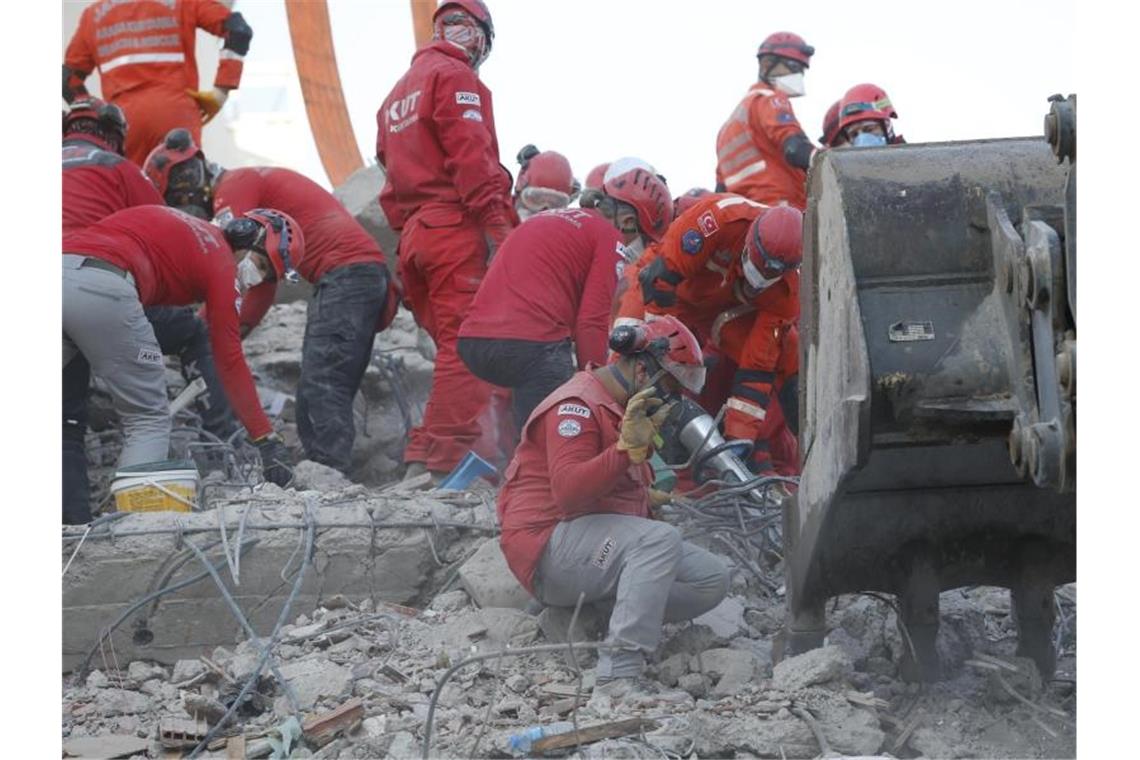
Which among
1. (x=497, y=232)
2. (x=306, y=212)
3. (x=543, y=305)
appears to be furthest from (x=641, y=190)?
(x=306, y=212)

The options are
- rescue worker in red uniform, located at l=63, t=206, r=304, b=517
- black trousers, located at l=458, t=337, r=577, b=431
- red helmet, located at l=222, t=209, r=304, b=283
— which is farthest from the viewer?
red helmet, located at l=222, t=209, r=304, b=283

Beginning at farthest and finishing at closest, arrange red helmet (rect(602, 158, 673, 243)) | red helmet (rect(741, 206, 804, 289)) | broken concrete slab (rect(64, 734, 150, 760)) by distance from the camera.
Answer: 1. red helmet (rect(602, 158, 673, 243))
2. red helmet (rect(741, 206, 804, 289))
3. broken concrete slab (rect(64, 734, 150, 760))

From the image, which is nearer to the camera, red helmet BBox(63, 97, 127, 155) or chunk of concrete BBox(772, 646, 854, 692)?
chunk of concrete BBox(772, 646, 854, 692)

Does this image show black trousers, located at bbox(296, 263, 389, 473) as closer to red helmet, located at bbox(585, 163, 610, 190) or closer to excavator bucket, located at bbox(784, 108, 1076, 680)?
red helmet, located at bbox(585, 163, 610, 190)

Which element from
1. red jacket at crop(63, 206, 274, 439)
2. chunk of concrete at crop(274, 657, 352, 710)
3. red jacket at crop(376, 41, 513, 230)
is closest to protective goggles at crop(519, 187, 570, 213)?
red jacket at crop(376, 41, 513, 230)

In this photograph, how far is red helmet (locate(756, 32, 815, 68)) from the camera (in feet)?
28.5

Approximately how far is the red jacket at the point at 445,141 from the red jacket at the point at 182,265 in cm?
116

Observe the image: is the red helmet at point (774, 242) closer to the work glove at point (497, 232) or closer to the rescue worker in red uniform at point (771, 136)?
the work glove at point (497, 232)

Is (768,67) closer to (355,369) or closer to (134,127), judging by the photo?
(355,369)

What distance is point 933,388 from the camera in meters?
4.05

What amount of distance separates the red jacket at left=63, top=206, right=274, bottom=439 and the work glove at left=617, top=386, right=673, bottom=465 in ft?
7.67

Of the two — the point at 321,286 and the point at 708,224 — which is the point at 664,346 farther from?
the point at 321,286

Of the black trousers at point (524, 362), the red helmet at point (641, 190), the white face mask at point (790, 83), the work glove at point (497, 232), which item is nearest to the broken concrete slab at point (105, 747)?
the black trousers at point (524, 362)

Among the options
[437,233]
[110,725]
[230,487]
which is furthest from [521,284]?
[110,725]
